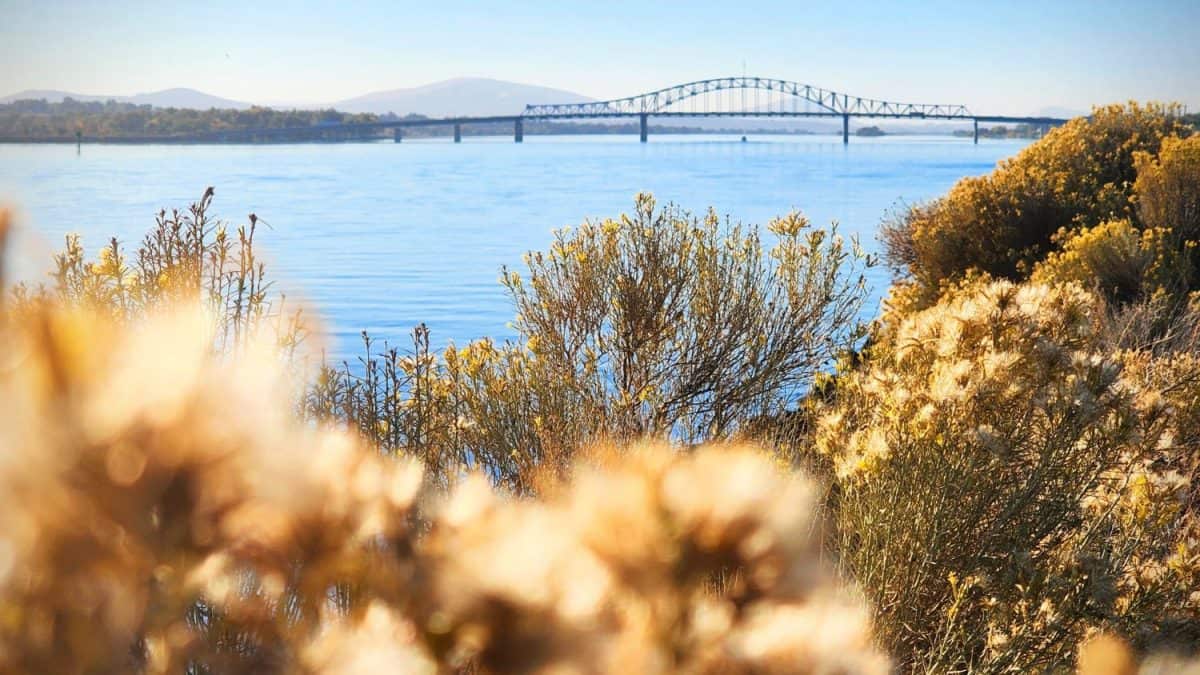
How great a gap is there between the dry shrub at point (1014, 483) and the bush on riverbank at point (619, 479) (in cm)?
1

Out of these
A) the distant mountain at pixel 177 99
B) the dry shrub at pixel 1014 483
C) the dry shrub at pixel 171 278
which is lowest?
the dry shrub at pixel 1014 483

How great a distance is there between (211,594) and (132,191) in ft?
139

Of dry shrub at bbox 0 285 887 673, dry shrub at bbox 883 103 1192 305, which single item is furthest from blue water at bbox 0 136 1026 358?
dry shrub at bbox 883 103 1192 305

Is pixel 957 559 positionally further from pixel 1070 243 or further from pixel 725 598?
pixel 1070 243

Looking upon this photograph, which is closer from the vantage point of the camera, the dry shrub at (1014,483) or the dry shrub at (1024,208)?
the dry shrub at (1014,483)

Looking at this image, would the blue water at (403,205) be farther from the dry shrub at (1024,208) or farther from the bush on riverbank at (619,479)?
the dry shrub at (1024,208)

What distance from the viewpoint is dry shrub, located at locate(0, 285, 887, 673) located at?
1.32 ft

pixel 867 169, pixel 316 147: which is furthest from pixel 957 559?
pixel 316 147

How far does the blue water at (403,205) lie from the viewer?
59.4 ft

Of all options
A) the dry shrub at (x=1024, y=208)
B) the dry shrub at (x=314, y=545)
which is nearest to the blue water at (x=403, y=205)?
the dry shrub at (x=314, y=545)

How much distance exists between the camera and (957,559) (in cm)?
348

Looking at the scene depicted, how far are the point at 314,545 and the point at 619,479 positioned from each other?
15cm

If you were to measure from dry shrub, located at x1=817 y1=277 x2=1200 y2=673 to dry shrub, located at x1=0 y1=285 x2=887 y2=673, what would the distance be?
2175mm

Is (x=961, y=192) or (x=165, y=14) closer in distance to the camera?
(x=961, y=192)
